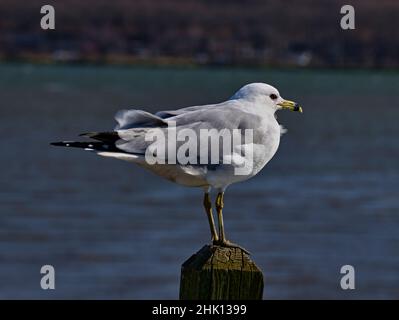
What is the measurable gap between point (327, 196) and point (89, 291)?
967 centimetres

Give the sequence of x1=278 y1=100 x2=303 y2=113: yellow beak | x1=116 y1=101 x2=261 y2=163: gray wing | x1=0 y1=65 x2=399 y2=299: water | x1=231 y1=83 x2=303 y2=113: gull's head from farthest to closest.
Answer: x1=0 y1=65 x2=399 y2=299: water
x1=278 y1=100 x2=303 y2=113: yellow beak
x1=231 y1=83 x2=303 y2=113: gull's head
x1=116 y1=101 x2=261 y2=163: gray wing

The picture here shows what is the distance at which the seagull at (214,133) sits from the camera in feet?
18.9

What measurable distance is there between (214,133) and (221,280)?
1042 mm

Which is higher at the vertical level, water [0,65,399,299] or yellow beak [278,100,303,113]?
water [0,65,399,299]

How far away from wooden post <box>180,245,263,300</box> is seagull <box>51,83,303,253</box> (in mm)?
462

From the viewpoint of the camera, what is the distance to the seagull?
576cm

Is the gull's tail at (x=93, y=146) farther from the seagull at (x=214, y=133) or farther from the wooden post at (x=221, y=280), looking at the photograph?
the wooden post at (x=221, y=280)

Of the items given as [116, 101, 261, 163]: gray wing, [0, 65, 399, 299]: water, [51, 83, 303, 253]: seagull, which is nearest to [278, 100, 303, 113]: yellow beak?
[51, 83, 303, 253]: seagull

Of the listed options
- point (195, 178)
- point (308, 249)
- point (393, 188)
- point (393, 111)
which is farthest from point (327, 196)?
point (393, 111)

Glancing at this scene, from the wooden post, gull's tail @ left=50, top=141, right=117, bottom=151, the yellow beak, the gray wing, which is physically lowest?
the wooden post

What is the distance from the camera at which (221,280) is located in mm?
5348

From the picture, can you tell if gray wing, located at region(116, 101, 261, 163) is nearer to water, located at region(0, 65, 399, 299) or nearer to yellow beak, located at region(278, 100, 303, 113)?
yellow beak, located at region(278, 100, 303, 113)

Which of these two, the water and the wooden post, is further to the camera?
the water
